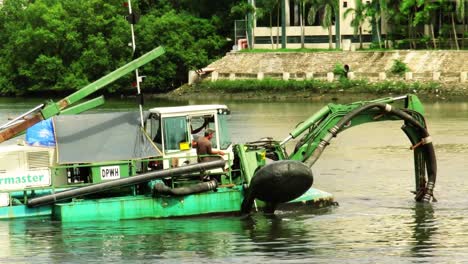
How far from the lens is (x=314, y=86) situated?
104 meters

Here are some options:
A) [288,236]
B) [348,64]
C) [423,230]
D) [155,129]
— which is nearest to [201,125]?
[155,129]

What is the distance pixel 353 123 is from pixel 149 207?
5.58m

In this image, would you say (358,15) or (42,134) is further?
(358,15)

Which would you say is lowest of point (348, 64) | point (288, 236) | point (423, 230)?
point (423, 230)

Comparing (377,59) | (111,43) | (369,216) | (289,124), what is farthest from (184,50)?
(369,216)

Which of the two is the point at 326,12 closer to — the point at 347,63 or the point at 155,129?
the point at 347,63

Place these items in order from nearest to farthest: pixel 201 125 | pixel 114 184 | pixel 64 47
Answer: pixel 114 184
pixel 201 125
pixel 64 47

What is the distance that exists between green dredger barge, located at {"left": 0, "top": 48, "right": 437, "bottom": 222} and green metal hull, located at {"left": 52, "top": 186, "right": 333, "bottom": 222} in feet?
0.08

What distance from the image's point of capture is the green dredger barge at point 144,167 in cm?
3153

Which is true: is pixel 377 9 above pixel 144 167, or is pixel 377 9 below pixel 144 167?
above

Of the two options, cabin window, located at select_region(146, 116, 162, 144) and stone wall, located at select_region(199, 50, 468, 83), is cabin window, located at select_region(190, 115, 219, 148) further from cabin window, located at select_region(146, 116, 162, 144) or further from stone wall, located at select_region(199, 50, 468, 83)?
stone wall, located at select_region(199, 50, 468, 83)

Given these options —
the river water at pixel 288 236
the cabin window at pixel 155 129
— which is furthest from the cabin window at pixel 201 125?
the river water at pixel 288 236

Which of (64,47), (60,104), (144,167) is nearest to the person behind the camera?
(144,167)

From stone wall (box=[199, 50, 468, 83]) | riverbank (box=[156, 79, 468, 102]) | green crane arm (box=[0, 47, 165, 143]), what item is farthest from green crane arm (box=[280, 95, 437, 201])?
stone wall (box=[199, 50, 468, 83])
